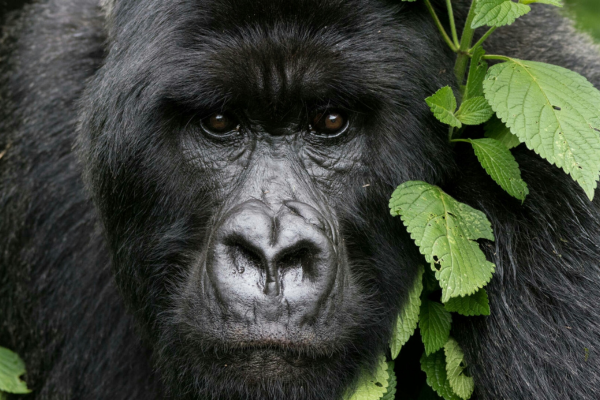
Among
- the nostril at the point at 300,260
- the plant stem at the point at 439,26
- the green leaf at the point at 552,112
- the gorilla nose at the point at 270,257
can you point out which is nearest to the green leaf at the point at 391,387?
the gorilla nose at the point at 270,257

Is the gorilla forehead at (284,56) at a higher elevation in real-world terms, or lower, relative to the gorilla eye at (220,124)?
higher

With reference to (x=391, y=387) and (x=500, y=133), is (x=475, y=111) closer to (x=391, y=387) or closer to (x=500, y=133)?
(x=500, y=133)

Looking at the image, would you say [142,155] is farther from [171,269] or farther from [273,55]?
[273,55]

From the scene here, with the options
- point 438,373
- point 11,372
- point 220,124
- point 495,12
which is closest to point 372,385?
point 438,373

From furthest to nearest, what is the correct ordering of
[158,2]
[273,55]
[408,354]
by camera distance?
1. [408,354]
2. [158,2]
3. [273,55]

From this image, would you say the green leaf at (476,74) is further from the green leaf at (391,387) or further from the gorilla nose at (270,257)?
the green leaf at (391,387)

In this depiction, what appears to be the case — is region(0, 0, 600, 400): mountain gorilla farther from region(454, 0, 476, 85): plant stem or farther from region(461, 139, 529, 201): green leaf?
region(461, 139, 529, 201): green leaf

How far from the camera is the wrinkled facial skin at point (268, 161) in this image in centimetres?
330

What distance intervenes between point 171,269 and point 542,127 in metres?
1.80

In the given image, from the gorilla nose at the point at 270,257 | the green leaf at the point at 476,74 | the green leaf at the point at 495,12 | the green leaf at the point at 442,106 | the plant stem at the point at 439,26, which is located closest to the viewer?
the gorilla nose at the point at 270,257

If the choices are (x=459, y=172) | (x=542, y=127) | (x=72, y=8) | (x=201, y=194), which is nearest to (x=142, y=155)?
(x=201, y=194)

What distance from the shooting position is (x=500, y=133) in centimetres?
354

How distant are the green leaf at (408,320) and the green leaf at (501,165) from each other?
623 millimetres

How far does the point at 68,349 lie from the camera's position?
477cm
